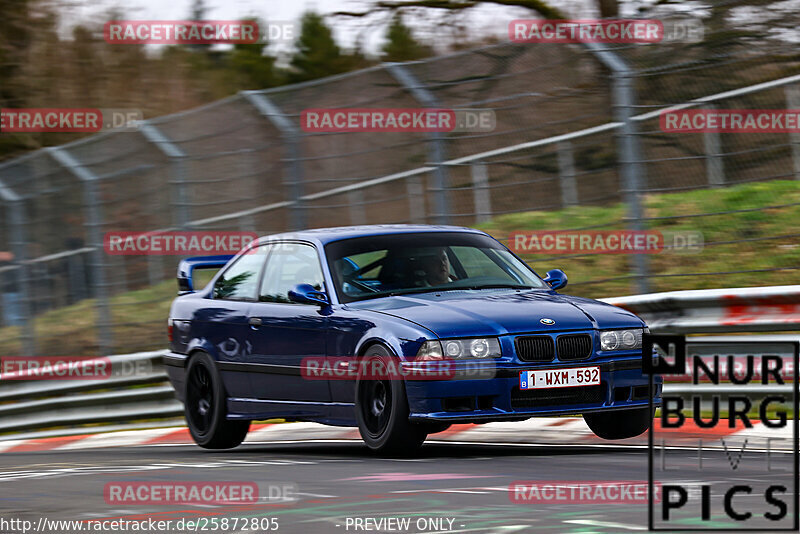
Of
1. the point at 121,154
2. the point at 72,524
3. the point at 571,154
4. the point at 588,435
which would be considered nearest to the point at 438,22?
the point at 121,154

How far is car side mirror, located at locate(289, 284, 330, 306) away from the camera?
924 cm

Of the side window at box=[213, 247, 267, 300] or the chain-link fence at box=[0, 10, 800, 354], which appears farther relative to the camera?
the chain-link fence at box=[0, 10, 800, 354]

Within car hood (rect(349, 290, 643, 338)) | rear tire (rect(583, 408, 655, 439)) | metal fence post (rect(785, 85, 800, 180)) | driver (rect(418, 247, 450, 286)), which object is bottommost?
rear tire (rect(583, 408, 655, 439))

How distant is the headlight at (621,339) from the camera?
8.45 m

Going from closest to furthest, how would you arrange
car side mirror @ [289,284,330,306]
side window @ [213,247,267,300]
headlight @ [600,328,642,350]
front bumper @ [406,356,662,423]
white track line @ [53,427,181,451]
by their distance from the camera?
front bumper @ [406,356,662,423], headlight @ [600,328,642,350], car side mirror @ [289,284,330,306], side window @ [213,247,267,300], white track line @ [53,427,181,451]

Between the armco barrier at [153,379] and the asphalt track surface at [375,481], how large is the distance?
158 centimetres

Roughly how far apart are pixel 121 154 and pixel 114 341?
6.35 feet

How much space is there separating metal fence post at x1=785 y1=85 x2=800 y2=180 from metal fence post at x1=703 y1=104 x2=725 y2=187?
1.70 feet

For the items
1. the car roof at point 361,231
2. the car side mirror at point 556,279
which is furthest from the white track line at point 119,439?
the car side mirror at point 556,279

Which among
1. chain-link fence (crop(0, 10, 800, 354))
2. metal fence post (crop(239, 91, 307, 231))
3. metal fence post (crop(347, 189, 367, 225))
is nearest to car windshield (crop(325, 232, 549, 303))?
chain-link fence (crop(0, 10, 800, 354))

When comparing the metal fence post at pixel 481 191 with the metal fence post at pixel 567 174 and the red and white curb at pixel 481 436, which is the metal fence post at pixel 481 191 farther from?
the red and white curb at pixel 481 436

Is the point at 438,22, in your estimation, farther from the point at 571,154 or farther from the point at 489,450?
the point at 489,450

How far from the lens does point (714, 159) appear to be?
10648 mm

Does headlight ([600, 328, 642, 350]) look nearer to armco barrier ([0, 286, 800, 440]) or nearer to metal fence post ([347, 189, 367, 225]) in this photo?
armco barrier ([0, 286, 800, 440])
